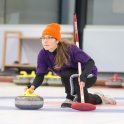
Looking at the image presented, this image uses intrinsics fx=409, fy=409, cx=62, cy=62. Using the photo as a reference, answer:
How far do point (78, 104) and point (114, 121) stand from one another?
0.44 m

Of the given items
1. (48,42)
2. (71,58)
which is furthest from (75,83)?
(48,42)

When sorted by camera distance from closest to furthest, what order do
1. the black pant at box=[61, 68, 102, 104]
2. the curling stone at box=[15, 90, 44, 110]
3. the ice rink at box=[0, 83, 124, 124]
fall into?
the ice rink at box=[0, 83, 124, 124], the curling stone at box=[15, 90, 44, 110], the black pant at box=[61, 68, 102, 104]

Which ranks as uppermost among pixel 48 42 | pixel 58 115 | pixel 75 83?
pixel 48 42

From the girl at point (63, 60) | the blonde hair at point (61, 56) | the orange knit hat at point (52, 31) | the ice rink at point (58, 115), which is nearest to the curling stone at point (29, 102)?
the ice rink at point (58, 115)

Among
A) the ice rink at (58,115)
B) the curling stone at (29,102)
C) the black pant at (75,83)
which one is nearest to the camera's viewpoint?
the ice rink at (58,115)

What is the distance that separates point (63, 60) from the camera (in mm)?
2684

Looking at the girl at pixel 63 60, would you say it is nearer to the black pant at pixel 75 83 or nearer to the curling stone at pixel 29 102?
the black pant at pixel 75 83

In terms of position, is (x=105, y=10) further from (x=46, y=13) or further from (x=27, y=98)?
(x=27, y=98)

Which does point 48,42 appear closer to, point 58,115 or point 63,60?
point 63,60

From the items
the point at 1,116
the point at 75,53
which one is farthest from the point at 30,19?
the point at 1,116

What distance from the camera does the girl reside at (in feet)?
8.54

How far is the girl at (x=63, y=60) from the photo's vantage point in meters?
2.60

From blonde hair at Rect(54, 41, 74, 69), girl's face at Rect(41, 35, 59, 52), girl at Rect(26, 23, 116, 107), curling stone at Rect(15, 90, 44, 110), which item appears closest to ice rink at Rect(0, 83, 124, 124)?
curling stone at Rect(15, 90, 44, 110)

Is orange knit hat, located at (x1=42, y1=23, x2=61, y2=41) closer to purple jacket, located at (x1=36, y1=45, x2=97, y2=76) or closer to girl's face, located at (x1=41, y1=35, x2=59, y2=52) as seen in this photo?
girl's face, located at (x1=41, y1=35, x2=59, y2=52)
